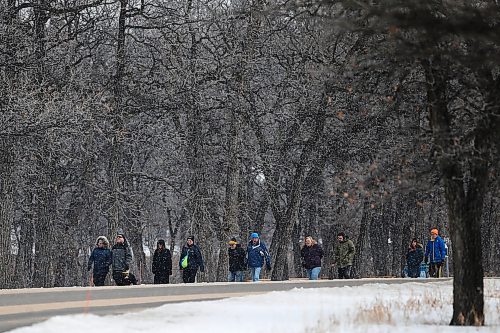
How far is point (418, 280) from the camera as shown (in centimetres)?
2880

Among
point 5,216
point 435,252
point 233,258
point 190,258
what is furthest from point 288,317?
point 5,216

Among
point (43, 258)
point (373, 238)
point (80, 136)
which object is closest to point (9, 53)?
point (80, 136)

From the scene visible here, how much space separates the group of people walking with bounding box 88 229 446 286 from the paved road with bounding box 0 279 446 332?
47.3 inches

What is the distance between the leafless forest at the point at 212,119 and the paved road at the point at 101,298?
354cm

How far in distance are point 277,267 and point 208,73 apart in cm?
818

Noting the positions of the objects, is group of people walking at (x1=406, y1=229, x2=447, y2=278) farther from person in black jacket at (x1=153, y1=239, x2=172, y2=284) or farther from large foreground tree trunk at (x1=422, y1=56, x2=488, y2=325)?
large foreground tree trunk at (x1=422, y1=56, x2=488, y2=325)

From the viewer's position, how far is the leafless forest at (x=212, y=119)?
15781 mm

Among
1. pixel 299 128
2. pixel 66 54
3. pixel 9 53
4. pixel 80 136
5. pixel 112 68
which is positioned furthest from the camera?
pixel 299 128

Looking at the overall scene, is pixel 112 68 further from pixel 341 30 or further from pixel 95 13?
pixel 341 30

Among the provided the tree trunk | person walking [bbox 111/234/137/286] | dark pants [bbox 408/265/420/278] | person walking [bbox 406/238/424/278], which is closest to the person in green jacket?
person walking [bbox 406/238/424/278]

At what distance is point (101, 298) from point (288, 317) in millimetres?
6279

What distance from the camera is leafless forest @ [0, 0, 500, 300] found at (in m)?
15.8

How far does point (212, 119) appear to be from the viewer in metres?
36.2

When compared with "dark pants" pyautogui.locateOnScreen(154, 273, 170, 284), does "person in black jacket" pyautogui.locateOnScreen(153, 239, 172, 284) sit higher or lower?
higher
